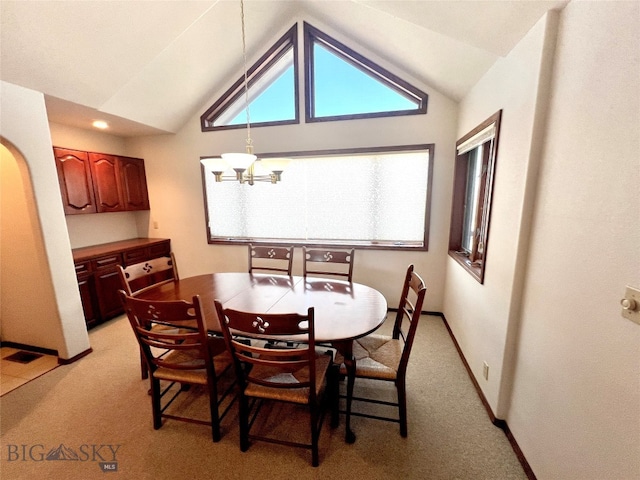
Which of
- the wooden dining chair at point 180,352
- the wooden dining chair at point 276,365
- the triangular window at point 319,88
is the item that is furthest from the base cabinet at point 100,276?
the wooden dining chair at point 276,365

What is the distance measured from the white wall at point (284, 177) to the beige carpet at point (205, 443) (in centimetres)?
139

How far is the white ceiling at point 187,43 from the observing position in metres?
1.70

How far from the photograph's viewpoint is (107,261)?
10.3 feet

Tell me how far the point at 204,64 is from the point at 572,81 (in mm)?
3314

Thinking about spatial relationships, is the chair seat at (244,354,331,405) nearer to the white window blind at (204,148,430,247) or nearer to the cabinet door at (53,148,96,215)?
the white window blind at (204,148,430,247)

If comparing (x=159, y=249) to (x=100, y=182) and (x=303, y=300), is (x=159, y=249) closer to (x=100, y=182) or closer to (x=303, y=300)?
(x=100, y=182)

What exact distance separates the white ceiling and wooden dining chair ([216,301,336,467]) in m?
2.02

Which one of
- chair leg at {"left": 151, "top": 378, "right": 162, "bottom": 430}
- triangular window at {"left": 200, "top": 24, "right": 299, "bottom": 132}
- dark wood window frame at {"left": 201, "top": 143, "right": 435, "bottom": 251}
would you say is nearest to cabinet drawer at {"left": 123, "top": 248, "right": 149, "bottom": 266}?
dark wood window frame at {"left": 201, "top": 143, "right": 435, "bottom": 251}

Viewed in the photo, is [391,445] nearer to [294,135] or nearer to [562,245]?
A: [562,245]

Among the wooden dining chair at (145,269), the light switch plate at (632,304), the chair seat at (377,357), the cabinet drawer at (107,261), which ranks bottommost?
the chair seat at (377,357)

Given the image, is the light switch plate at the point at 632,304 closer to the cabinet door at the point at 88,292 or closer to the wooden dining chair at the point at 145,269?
the wooden dining chair at the point at 145,269

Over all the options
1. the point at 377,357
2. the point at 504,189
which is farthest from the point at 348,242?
the point at 504,189

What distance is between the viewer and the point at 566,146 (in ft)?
4.06

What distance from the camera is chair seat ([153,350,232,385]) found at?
162 centimetres
